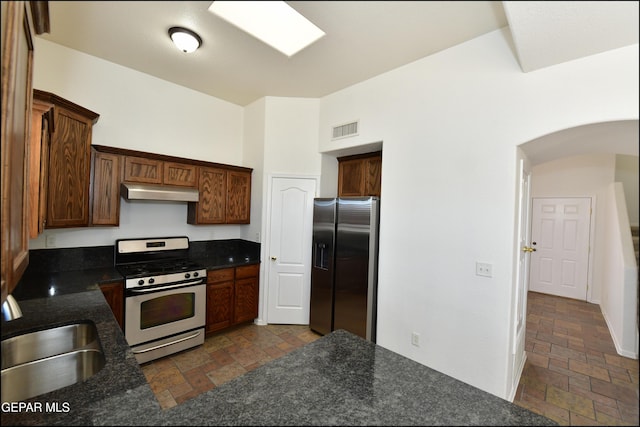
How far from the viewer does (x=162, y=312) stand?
8.16 feet

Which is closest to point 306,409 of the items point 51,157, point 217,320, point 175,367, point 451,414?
point 451,414

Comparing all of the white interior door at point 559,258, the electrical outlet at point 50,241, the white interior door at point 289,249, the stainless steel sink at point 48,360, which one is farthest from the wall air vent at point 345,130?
the white interior door at point 559,258

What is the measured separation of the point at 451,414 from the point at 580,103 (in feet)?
3.39

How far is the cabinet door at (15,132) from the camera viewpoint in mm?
589

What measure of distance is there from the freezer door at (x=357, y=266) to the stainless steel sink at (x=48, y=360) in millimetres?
2064

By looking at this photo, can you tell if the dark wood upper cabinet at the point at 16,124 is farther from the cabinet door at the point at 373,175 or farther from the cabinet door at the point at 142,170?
the cabinet door at the point at 373,175

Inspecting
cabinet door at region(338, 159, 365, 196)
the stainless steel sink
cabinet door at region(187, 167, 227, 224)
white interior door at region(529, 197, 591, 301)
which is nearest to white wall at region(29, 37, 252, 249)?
cabinet door at region(187, 167, 227, 224)

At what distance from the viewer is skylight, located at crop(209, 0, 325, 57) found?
58 centimetres

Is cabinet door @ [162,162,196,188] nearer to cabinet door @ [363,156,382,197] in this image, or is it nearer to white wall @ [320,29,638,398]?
cabinet door @ [363,156,382,197]

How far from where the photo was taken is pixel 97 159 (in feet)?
7.73

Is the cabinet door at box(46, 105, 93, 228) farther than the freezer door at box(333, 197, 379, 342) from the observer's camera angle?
No

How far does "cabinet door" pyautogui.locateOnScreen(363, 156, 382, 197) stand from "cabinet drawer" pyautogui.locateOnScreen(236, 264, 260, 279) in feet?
5.47

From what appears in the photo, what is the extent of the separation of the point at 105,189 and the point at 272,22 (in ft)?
8.60

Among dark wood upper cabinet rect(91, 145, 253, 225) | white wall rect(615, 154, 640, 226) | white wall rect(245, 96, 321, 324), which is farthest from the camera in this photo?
white wall rect(245, 96, 321, 324)
